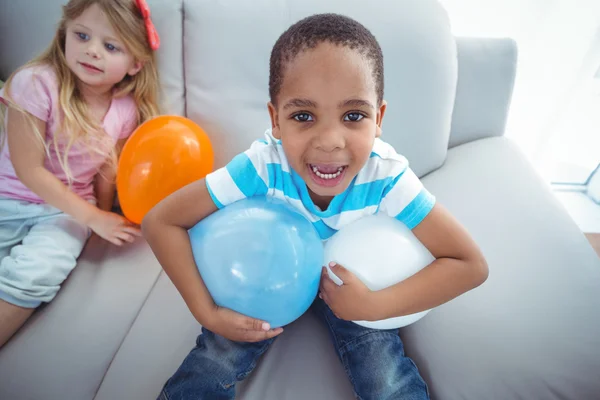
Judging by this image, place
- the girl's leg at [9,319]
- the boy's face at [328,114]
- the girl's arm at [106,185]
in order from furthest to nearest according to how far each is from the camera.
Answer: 1. the girl's arm at [106,185]
2. the girl's leg at [9,319]
3. the boy's face at [328,114]

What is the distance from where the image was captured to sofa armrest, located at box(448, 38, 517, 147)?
45.6 inches

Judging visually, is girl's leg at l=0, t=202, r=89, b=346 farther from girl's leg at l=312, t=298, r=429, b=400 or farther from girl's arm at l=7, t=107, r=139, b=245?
girl's leg at l=312, t=298, r=429, b=400

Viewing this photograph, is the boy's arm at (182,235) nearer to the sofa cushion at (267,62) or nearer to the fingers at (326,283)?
the fingers at (326,283)

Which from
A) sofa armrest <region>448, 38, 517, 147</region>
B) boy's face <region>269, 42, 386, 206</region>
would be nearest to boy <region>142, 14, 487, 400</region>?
boy's face <region>269, 42, 386, 206</region>

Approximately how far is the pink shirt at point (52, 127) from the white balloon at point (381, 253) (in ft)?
2.59

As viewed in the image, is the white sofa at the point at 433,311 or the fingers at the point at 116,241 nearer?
the white sofa at the point at 433,311

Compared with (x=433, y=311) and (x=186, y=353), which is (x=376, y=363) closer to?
(x=433, y=311)

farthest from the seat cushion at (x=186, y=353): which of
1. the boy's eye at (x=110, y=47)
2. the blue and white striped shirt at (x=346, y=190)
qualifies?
the boy's eye at (x=110, y=47)

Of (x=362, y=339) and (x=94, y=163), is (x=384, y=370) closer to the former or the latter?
(x=362, y=339)

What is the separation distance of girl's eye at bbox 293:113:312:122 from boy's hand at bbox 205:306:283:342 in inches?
16.0

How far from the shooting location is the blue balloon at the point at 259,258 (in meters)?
0.70

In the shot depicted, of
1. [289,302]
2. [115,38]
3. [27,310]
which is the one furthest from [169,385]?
[115,38]

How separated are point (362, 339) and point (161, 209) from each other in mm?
529

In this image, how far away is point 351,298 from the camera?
734mm
